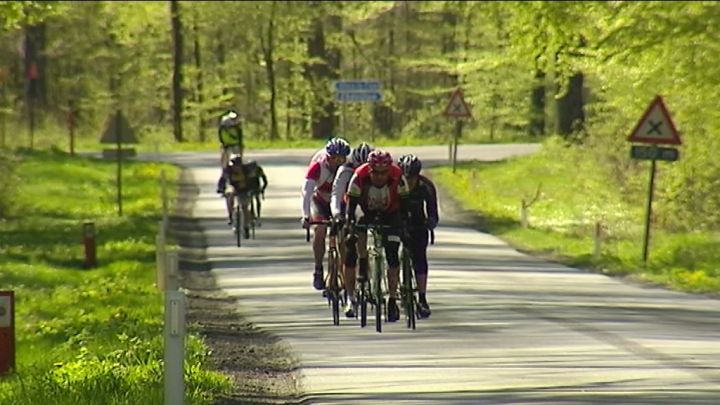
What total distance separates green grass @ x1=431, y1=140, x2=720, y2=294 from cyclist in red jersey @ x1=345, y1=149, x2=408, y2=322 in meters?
8.57

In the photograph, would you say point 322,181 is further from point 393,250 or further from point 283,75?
point 283,75

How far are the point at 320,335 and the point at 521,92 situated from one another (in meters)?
58.3

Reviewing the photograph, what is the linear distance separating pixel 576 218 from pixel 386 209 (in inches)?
849

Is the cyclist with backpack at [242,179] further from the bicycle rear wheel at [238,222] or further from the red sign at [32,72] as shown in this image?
the red sign at [32,72]

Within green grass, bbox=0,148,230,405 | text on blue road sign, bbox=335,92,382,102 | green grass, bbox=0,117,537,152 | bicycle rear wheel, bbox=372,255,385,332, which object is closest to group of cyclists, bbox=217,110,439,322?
bicycle rear wheel, bbox=372,255,385,332

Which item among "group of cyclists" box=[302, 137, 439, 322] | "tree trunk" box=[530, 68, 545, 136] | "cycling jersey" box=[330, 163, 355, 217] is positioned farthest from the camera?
"tree trunk" box=[530, 68, 545, 136]

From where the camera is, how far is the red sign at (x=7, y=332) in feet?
53.9

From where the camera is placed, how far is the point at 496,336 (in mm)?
18453

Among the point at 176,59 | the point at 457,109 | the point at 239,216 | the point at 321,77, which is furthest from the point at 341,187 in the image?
the point at 321,77

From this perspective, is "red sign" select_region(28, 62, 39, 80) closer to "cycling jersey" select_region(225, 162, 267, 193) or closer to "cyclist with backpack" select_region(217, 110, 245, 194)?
"cyclist with backpack" select_region(217, 110, 245, 194)

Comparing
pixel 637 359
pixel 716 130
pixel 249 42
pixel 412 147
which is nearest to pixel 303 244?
pixel 716 130

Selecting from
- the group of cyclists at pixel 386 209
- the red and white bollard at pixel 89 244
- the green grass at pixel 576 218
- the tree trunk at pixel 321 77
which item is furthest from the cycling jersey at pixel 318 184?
the tree trunk at pixel 321 77

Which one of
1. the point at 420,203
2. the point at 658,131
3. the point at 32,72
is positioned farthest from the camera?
the point at 32,72

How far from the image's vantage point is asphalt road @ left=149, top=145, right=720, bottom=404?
1427 cm
